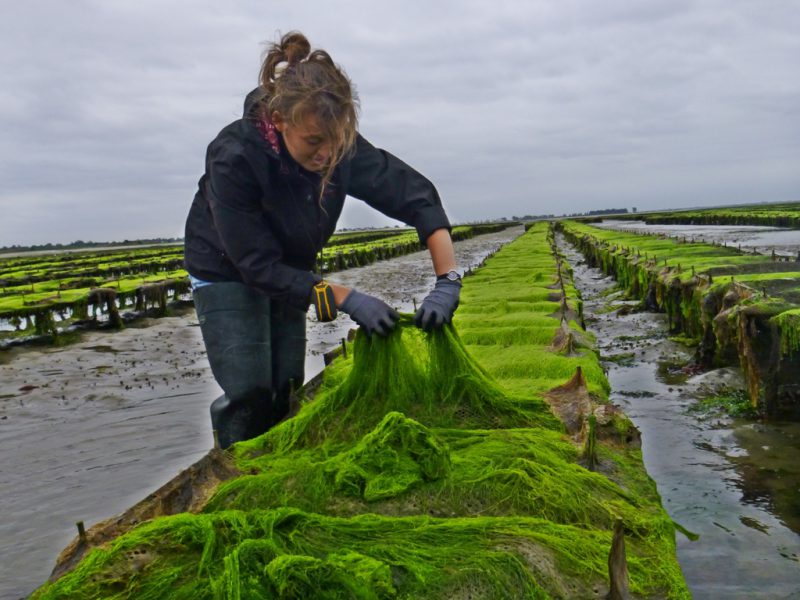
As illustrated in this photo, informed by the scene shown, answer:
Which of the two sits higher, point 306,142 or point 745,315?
point 306,142

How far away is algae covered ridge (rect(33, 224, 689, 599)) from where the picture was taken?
87.0 inches

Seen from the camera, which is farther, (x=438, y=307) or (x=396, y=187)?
(x=396, y=187)

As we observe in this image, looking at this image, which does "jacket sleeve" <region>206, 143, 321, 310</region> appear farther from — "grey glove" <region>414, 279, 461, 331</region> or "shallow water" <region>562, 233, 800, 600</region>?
"shallow water" <region>562, 233, 800, 600</region>

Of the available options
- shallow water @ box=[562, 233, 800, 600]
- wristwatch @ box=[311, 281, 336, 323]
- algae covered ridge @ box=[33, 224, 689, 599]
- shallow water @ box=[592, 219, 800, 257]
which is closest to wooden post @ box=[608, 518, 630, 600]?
algae covered ridge @ box=[33, 224, 689, 599]

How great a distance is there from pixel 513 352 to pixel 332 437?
136 inches

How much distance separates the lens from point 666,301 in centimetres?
1359

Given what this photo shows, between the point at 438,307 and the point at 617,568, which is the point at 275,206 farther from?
the point at 617,568

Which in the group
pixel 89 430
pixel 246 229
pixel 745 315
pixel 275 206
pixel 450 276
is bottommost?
pixel 89 430

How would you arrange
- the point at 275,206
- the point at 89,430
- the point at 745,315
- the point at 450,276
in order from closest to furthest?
1. the point at 275,206
2. the point at 450,276
3. the point at 745,315
4. the point at 89,430

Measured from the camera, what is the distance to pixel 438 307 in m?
3.42

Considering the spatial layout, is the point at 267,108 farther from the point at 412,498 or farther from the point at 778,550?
the point at 778,550

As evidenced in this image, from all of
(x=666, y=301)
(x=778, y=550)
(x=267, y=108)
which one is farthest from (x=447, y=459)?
(x=666, y=301)

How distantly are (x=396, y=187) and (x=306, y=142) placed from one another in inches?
34.6

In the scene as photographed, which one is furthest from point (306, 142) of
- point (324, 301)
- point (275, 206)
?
point (324, 301)
